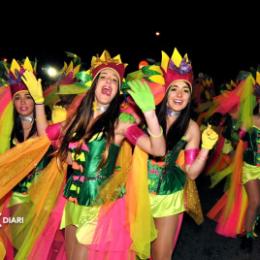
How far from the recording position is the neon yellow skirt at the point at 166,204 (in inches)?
132

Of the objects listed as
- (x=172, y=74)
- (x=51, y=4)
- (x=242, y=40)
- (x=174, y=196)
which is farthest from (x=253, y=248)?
(x=51, y=4)

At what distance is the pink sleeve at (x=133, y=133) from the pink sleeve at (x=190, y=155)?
0.80m

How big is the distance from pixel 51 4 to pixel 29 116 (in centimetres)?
1858

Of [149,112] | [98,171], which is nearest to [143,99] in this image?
[149,112]

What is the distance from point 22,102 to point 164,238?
6.58ft

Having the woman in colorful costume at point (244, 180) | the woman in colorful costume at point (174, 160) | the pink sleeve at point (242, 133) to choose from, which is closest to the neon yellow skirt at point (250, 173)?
the woman in colorful costume at point (244, 180)

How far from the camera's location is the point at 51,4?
819 inches

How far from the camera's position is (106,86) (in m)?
3.05

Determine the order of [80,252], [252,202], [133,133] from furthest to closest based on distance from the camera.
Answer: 1. [252,202]
2. [133,133]
3. [80,252]

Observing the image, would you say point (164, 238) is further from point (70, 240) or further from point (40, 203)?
point (40, 203)

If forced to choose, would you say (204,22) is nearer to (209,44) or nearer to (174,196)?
(209,44)

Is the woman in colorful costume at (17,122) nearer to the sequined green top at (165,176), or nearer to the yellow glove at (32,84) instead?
the yellow glove at (32,84)

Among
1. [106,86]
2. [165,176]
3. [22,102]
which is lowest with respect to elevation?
[165,176]

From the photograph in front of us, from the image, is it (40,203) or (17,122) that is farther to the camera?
(17,122)
